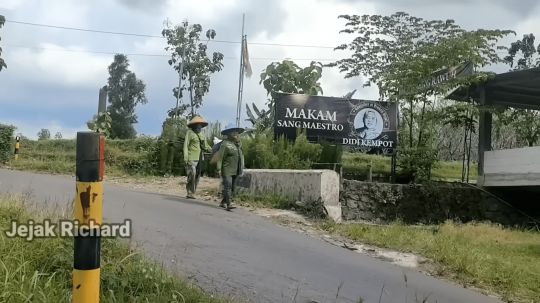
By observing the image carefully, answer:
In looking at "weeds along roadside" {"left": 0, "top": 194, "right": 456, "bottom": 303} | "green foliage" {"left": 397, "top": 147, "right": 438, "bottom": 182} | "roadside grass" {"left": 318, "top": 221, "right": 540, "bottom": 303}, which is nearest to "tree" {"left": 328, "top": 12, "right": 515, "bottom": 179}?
"green foliage" {"left": 397, "top": 147, "right": 438, "bottom": 182}

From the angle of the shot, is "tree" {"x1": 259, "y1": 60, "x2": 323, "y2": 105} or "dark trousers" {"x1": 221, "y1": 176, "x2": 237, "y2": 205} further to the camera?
"tree" {"x1": 259, "y1": 60, "x2": 323, "y2": 105}

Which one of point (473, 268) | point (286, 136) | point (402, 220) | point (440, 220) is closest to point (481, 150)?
point (440, 220)

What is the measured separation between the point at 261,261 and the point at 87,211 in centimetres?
383

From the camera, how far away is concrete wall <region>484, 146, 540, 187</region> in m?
14.5

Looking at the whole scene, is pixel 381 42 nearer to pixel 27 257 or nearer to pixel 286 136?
pixel 286 136

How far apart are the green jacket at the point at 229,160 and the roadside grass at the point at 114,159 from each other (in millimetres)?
6222

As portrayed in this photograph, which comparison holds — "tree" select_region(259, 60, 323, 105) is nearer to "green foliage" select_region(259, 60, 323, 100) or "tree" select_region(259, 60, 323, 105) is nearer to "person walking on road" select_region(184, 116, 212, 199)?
"green foliage" select_region(259, 60, 323, 100)

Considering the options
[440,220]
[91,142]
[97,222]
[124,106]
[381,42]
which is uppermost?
[381,42]

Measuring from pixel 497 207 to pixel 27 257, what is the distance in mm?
13692

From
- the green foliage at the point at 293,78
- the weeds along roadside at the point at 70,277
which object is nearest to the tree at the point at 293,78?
the green foliage at the point at 293,78

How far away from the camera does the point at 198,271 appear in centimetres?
561

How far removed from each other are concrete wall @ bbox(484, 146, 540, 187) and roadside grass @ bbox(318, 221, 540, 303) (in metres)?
3.60

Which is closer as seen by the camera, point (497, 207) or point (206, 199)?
point (206, 199)

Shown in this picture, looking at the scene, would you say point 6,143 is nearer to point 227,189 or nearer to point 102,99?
point 227,189
